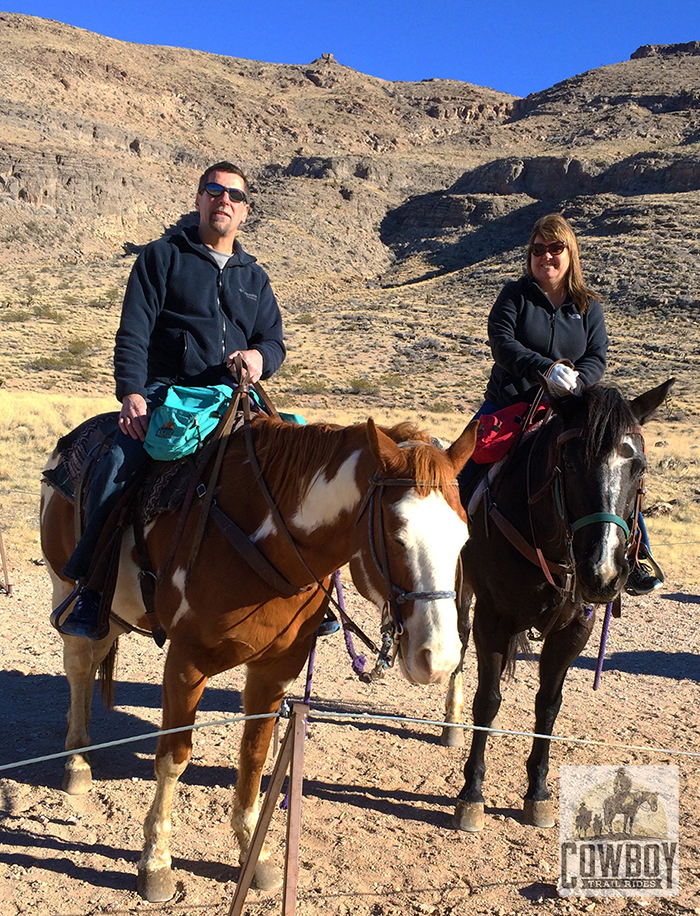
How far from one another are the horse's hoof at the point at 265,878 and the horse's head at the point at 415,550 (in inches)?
77.2

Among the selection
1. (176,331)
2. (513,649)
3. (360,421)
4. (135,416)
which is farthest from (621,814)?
(360,421)

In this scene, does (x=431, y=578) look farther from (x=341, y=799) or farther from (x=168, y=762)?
(x=341, y=799)

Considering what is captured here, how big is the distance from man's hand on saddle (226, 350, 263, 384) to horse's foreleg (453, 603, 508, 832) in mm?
2023

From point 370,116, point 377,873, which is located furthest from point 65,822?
point 370,116

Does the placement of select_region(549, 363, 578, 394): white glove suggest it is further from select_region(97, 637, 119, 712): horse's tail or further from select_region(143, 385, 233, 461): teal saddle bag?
select_region(97, 637, 119, 712): horse's tail

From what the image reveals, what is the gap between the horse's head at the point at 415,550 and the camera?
2473 millimetres

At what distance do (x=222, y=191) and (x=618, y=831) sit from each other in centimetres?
434

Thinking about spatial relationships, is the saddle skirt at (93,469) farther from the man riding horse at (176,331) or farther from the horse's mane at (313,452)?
the horse's mane at (313,452)

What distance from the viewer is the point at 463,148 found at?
129 m

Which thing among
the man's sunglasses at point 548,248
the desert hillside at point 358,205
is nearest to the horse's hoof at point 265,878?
the man's sunglasses at point 548,248

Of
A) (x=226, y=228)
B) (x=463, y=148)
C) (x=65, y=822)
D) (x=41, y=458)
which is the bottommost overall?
(x=65, y=822)

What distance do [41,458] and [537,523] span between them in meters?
14.7

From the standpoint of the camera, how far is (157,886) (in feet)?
11.9

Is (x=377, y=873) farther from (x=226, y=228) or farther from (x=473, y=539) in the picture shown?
A: (x=226, y=228)
